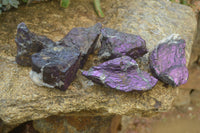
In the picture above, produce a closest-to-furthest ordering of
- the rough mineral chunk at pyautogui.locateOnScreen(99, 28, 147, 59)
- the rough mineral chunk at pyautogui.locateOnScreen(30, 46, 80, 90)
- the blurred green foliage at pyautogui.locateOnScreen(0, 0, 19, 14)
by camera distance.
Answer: the rough mineral chunk at pyautogui.locateOnScreen(30, 46, 80, 90), the rough mineral chunk at pyautogui.locateOnScreen(99, 28, 147, 59), the blurred green foliage at pyautogui.locateOnScreen(0, 0, 19, 14)

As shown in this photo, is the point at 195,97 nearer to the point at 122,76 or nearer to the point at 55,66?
the point at 122,76

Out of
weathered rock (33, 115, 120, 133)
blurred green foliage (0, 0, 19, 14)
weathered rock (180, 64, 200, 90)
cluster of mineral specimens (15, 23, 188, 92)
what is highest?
blurred green foliage (0, 0, 19, 14)

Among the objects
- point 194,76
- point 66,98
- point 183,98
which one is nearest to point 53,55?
point 66,98

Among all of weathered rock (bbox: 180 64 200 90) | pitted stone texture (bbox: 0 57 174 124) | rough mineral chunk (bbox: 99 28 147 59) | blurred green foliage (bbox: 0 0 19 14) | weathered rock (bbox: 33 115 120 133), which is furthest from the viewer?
weathered rock (bbox: 180 64 200 90)

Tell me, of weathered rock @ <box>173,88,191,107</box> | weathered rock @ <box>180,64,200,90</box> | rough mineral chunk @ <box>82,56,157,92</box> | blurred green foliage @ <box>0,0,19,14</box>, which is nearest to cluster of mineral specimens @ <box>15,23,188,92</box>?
rough mineral chunk @ <box>82,56,157,92</box>

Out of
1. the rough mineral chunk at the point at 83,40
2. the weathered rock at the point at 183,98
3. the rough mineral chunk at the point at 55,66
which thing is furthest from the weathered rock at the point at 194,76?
the rough mineral chunk at the point at 55,66

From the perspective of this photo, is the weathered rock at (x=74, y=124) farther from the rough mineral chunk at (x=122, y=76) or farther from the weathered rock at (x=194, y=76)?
the weathered rock at (x=194, y=76)

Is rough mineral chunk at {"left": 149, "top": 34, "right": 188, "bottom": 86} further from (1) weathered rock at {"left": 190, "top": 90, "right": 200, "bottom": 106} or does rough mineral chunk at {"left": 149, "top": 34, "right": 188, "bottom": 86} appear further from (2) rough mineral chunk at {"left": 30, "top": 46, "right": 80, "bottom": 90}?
(1) weathered rock at {"left": 190, "top": 90, "right": 200, "bottom": 106}

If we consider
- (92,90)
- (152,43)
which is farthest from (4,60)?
(152,43)
